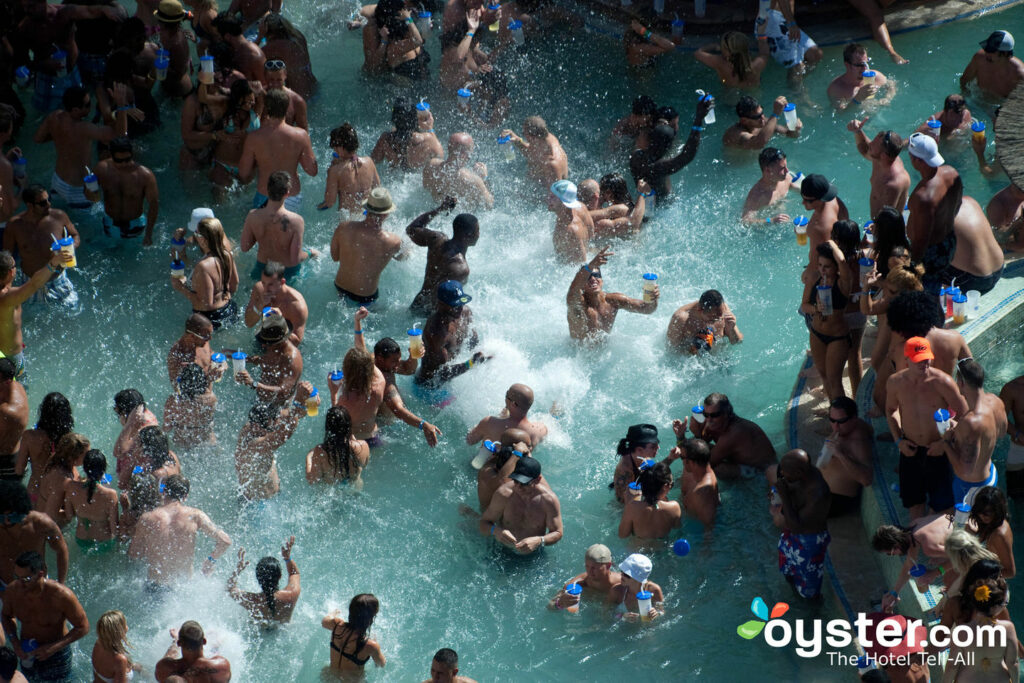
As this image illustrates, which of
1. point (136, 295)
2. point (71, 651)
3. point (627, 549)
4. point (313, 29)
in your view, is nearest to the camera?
point (71, 651)

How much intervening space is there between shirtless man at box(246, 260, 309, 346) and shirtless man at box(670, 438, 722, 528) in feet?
10.7

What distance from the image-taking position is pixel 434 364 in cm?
988

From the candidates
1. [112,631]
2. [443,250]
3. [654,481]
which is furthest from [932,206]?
[112,631]

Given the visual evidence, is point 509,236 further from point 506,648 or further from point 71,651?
point 71,651

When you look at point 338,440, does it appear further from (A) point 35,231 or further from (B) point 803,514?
(A) point 35,231

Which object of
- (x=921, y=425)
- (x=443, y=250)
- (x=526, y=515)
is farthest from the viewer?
(x=443, y=250)

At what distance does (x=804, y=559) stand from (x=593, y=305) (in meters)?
3.00

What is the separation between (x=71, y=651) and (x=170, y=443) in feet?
6.17

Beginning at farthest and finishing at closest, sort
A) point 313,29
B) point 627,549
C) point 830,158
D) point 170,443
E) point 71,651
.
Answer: point 313,29 < point 830,158 < point 170,443 < point 627,549 < point 71,651

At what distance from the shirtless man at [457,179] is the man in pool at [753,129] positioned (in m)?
2.58

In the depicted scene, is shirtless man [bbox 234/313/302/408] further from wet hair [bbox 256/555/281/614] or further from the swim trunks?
the swim trunks

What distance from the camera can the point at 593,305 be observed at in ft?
33.7

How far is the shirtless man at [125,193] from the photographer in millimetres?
11016

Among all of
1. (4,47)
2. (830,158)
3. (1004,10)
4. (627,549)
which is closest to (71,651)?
(627,549)
